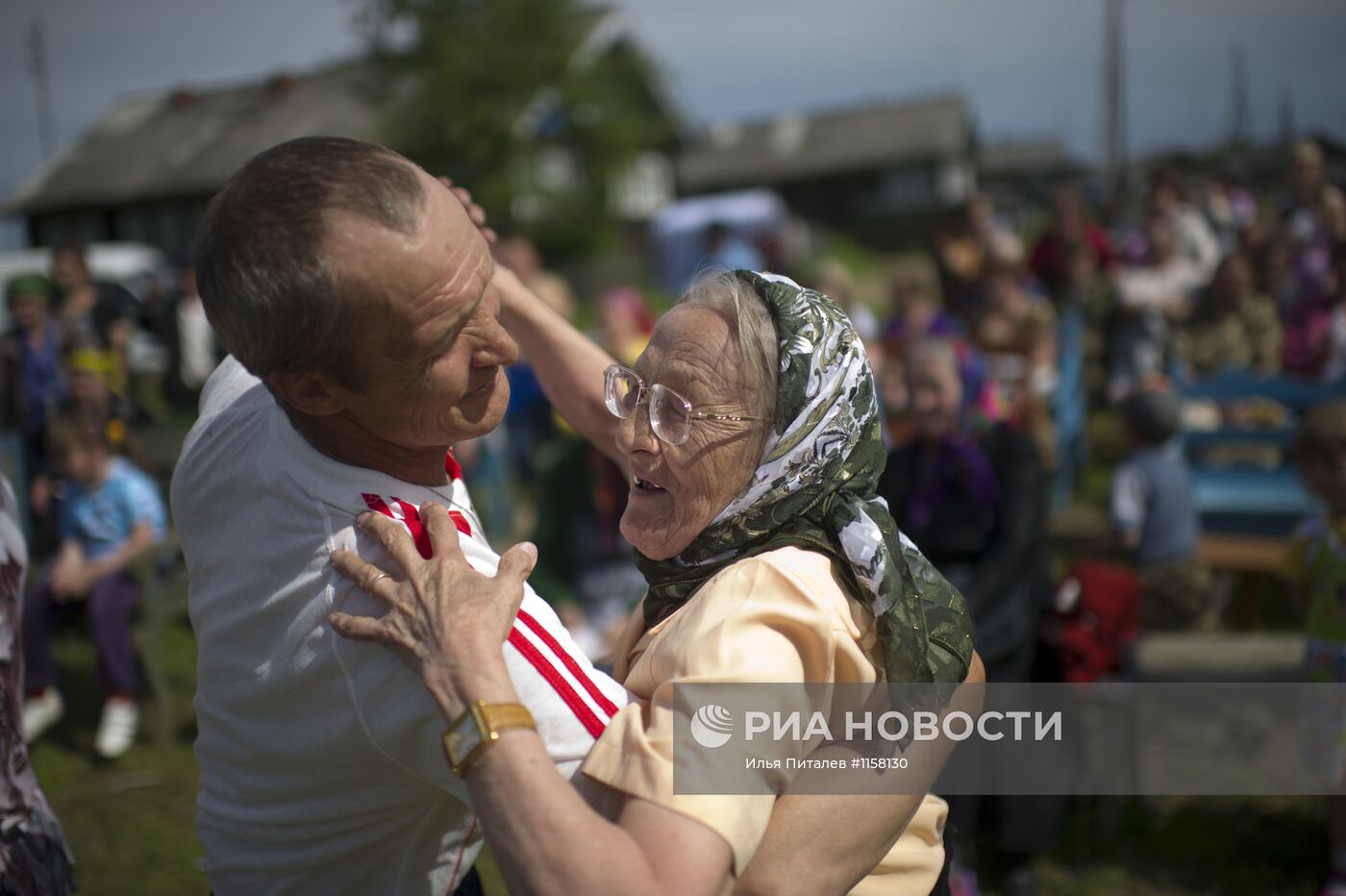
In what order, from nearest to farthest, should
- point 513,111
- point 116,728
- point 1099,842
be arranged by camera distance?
point 1099,842, point 116,728, point 513,111

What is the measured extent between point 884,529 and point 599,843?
2.17 ft

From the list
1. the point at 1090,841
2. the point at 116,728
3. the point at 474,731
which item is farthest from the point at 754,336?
the point at 116,728

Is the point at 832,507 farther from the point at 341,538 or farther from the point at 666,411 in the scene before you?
the point at 341,538

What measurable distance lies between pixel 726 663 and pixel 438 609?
16.0 inches

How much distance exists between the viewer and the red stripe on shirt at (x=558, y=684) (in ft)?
5.00

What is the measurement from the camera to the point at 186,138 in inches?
1682

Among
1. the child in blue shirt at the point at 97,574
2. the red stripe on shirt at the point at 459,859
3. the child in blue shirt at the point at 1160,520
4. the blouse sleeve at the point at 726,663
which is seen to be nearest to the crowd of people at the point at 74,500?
the child in blue shirt at the point at 97,574

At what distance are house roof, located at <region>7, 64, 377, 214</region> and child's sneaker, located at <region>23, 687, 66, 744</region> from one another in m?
34.3

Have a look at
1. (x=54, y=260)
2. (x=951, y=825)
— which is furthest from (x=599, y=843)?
(x=54, y=260)

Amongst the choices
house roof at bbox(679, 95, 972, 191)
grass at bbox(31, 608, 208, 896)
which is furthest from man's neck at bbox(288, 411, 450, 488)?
house roof at bbox(679, 95, 972, 191)

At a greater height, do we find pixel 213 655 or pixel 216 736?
pixel 213 655

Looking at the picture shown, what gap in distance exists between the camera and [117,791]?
5.19m

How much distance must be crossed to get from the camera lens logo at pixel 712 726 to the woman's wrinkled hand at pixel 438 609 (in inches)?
11.0

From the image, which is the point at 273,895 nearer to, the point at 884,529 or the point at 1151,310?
the point at 884,529
